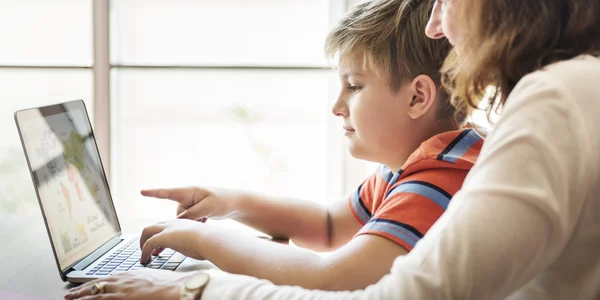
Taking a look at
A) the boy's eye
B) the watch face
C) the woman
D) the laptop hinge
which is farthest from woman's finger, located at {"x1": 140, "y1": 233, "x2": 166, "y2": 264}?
the boy's eye

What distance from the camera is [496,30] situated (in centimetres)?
80

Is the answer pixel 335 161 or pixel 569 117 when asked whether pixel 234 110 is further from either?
pixel 569 117

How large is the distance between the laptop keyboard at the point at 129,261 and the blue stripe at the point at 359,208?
0.42 m

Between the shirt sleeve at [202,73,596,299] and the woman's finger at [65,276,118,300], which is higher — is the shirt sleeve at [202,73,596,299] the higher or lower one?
the higher one

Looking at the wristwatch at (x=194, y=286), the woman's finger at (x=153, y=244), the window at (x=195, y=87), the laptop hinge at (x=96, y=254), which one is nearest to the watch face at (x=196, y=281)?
the wristwatch at (x=194, y=286)

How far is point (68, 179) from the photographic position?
1.19 m

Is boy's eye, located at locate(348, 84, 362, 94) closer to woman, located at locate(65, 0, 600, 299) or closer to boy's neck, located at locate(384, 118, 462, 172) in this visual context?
boy's neck, located at locate(384, 118, 462, 172)

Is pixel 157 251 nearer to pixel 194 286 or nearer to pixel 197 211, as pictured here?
pixel 197 211

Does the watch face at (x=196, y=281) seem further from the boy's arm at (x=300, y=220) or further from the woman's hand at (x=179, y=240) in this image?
the boy's arm at (x=300, y=220)

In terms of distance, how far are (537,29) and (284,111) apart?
1.90 metres

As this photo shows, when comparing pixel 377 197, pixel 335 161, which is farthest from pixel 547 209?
pixel 335 161

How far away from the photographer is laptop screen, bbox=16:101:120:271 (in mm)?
1092

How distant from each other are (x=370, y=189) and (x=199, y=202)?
362 millimetres

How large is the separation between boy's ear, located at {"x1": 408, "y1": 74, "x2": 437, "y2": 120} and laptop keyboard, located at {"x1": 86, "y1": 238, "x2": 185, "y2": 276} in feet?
1.65
